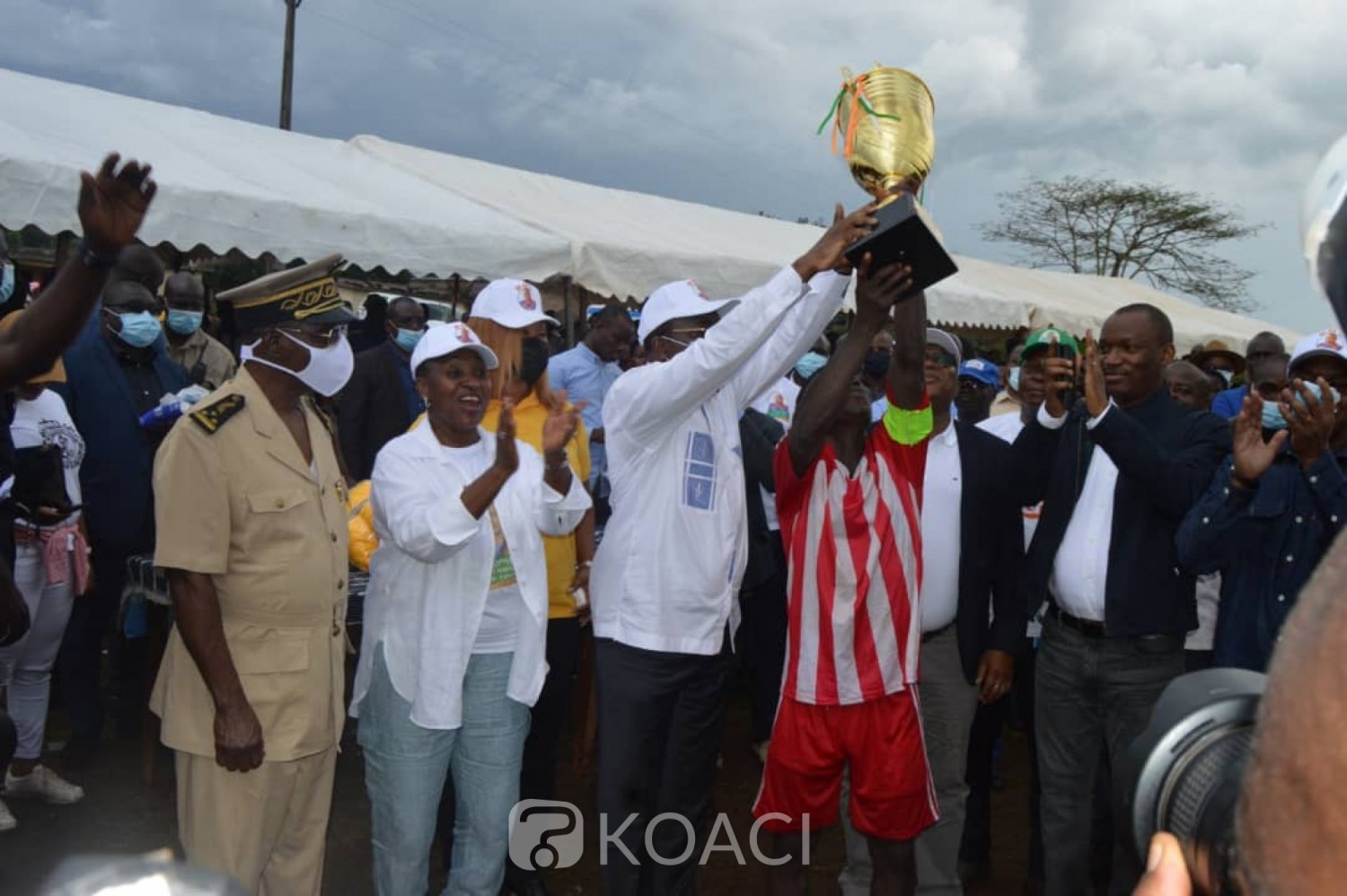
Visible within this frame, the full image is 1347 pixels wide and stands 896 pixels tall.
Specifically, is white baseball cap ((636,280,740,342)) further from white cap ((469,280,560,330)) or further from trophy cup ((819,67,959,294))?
trophy cup ((819,67,959,294))

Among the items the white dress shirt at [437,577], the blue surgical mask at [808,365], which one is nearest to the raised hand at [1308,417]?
the white dress shirt at [437,577]

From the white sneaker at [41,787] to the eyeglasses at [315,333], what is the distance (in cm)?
299

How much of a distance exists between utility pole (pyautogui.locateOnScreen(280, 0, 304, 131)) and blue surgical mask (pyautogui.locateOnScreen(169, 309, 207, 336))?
15.5 meters

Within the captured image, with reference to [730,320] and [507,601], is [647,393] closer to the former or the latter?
[730,320]

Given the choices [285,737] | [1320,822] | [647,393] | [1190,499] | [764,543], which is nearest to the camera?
[1320,822]

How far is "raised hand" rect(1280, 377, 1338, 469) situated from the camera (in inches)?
127

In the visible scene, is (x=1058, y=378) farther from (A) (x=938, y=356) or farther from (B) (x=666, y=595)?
(B) (x=666, y=595)

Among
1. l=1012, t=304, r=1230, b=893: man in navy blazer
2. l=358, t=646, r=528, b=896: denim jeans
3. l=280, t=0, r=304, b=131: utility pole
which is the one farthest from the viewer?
l=280, t=0, r=304, b=131: utility pole

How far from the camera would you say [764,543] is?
5074mm

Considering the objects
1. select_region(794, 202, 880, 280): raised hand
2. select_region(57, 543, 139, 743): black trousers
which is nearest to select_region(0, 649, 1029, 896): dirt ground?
select_region(57, 543, 139, 743): black trousers

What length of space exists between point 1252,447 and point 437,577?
2.61 metres

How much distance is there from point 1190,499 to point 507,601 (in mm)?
2350

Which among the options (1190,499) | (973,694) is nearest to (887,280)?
(1190,499)

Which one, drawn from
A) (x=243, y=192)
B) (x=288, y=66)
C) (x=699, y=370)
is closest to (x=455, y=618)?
(x=699, y=370)
